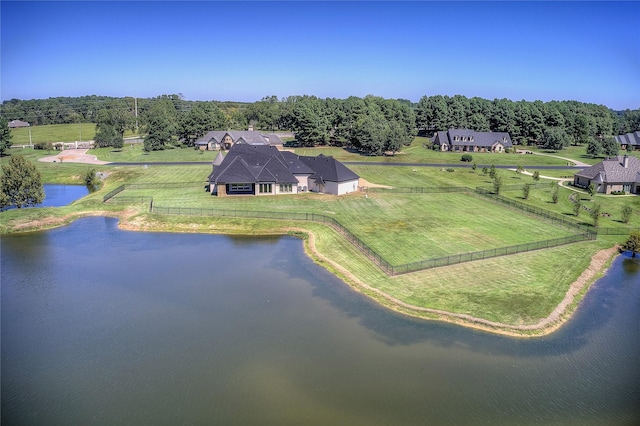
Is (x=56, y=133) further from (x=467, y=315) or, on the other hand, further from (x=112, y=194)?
(x=467, y=315)

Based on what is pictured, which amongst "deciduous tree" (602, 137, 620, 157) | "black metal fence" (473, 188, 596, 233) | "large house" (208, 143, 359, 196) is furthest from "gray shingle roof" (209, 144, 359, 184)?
"deciduous tree" (602, 137, 620, 157)

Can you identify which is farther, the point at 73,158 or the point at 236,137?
the point at 236,137

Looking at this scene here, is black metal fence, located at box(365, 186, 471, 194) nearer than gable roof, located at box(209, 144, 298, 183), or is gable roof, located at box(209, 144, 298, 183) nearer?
gable roof, located at box(209, 144, 298, 183)

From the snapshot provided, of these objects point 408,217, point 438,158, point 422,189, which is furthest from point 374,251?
point 438,158

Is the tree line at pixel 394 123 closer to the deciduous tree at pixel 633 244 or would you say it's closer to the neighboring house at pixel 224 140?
the neighboring house at pixel 224 140

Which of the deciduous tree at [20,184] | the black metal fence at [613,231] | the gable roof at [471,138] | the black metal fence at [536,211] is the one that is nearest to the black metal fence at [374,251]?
the black metal fence at [536,211]

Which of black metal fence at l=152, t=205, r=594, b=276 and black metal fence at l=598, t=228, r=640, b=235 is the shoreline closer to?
black metal fence at l=152, t=205, r=594, b=276

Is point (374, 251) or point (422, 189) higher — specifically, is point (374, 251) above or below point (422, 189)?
below
